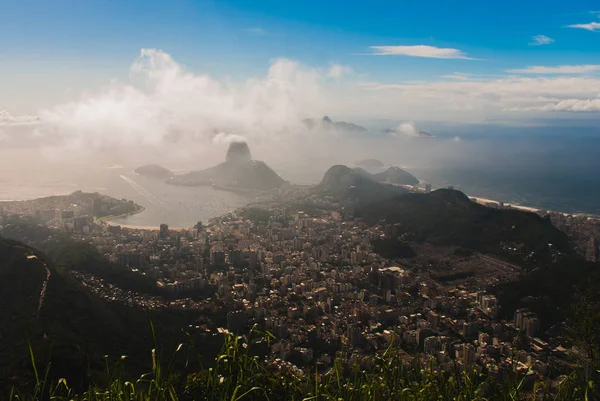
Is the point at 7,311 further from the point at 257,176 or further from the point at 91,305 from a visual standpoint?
the point at 257,176

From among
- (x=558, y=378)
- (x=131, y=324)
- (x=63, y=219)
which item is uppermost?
(x=63, y=219)

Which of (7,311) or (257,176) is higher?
(257,176)

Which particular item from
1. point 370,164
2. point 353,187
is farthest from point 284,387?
point 370,164

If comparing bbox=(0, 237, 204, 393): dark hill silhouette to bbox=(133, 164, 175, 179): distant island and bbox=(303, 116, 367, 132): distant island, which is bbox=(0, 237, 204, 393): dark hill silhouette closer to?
bbox=(133, 164, 175, 179): distant island

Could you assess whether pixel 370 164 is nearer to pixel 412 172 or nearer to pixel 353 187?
pixel 412 172

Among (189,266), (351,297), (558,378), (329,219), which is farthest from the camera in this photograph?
(329,219)

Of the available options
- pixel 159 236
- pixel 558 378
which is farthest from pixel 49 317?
pixel 159 236

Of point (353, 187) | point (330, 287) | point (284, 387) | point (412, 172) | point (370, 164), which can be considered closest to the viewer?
point (284, 387)
